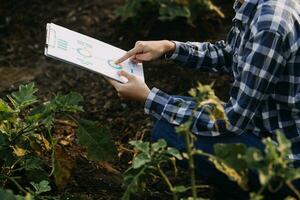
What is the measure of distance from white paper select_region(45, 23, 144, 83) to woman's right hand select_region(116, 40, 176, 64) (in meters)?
0.03

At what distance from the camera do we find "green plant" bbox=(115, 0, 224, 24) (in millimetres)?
3730

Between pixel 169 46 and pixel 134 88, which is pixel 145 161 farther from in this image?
pixel 169 46

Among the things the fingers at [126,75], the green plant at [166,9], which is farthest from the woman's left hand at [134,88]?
the green plant at [166,9]

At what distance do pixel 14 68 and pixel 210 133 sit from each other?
177 centimetres

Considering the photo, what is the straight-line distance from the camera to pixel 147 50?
2705 mm

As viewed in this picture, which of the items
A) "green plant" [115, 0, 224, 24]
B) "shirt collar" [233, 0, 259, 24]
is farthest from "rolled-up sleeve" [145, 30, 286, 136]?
"green plant" [115, 0, 224, 24]

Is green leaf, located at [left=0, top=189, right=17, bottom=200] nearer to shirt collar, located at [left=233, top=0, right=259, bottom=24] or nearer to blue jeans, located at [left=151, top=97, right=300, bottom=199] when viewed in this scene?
blue jeans, located at [left=151, top=97, right=300, bottom=199]

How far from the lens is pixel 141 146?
2057 millimetres

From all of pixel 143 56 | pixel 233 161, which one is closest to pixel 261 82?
pixel 233 161

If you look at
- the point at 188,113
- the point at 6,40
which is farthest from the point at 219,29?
the point at 188,113

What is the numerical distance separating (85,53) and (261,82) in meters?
0.70

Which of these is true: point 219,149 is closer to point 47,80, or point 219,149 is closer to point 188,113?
point 188,113

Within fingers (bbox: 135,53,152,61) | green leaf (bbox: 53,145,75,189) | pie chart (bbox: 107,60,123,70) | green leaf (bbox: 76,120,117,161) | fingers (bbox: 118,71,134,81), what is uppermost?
fingers (bbox: 135,53,152,61)

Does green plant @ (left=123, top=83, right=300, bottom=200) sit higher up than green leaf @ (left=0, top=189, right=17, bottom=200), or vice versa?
green plant @ (left=123, top=83, right=300, bottom=200)
